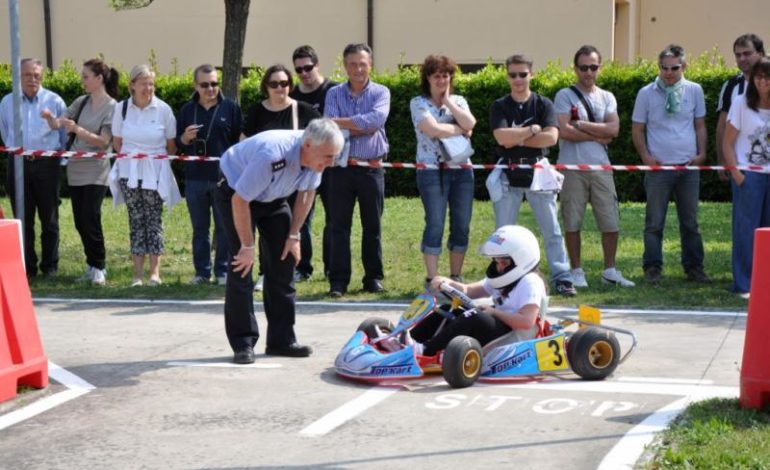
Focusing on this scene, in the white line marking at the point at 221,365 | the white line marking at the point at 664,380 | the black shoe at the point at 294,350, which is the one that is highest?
the black shoe at the point at 294,350

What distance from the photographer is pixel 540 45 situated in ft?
79.4

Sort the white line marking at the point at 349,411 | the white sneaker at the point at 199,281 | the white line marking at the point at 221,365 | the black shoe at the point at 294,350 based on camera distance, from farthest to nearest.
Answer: the white sneaker at the point at 199,281
the black shoe at the point at 294,350
the white line marking at the point at 221,365
the white line marking at the point at 349,411

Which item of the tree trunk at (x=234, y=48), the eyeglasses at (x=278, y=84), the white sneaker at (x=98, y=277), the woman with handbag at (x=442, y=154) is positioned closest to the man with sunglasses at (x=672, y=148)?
the woman with handbag at (x=442, y=154)

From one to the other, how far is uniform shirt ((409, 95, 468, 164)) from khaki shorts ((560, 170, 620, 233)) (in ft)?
4.29

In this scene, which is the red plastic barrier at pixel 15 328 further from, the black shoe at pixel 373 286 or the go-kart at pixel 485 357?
the black shoe at pixel 373 286

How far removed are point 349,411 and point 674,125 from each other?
222 inches

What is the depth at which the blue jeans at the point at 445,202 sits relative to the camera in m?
11.1

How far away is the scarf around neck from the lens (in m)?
11.4

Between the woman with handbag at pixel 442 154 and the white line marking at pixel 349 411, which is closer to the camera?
the white line marking at pixel 349 411

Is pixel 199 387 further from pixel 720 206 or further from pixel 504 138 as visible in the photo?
pixel 720 206

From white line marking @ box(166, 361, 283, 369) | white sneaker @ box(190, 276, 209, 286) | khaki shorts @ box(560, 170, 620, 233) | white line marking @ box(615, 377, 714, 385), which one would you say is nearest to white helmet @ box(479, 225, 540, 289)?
white line marking @ box(615, 377, 714, 385)

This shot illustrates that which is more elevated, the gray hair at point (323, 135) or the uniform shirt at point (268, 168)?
the gray hair at point (323, 135)

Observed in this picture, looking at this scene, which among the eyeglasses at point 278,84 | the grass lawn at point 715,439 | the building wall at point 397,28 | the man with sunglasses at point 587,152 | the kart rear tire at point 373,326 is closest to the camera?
the grass lawn at point 715,439

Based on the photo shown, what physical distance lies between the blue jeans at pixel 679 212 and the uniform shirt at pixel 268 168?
4.48m
